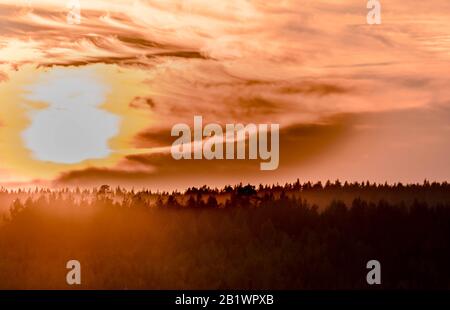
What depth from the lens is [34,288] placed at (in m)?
42.7

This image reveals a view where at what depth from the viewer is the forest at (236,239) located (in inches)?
1794

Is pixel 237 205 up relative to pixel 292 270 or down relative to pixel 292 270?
up

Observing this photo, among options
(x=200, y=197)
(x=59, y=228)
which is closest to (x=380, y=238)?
(x=200, y=197)

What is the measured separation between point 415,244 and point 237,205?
11.6 meters

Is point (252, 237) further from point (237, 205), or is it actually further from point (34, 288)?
point (34, 288)

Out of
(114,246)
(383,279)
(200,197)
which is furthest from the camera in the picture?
(200,197)

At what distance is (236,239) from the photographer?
170ft

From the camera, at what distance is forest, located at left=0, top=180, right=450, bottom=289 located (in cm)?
4556

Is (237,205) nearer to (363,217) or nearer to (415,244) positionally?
(363,217)
